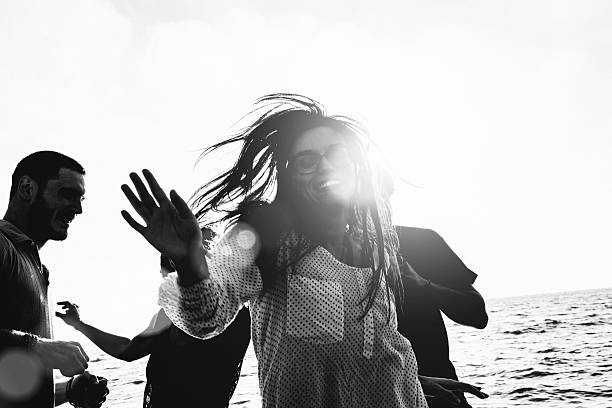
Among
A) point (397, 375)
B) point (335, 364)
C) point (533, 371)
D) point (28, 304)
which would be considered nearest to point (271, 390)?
point (335, 364)

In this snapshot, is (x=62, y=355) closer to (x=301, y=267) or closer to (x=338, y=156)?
(x=301, y=267)

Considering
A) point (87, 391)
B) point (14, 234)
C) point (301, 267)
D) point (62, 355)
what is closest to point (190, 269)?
point (301, 267)

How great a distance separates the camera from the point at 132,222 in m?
1.41

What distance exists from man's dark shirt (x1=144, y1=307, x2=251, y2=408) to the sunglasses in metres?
1.41

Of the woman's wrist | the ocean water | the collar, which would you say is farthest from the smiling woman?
the ocean water

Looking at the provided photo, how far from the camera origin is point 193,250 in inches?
55.4

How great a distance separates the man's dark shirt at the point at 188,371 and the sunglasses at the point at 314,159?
141cm

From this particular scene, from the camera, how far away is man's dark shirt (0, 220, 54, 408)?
2.72 metres

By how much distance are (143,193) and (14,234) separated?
2.23 meters

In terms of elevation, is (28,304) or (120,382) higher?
(28,304)

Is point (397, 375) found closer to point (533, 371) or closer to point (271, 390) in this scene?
point (271, 390)

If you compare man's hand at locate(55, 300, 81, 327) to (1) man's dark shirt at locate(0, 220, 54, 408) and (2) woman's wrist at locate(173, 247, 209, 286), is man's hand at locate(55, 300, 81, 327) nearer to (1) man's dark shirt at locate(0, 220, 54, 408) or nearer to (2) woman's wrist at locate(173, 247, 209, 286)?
(1) man's dark shirt at locate(0, 220, 54, 408)

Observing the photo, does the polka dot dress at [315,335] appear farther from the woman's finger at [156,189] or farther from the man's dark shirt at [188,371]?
the man's dark shirt at [188,371]

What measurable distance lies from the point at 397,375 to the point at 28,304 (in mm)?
2356
